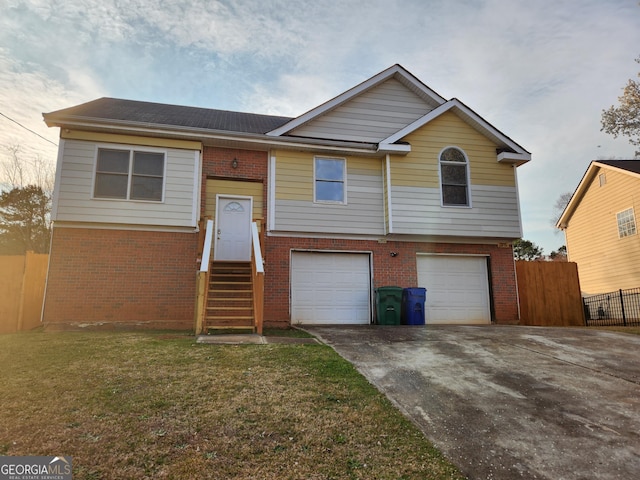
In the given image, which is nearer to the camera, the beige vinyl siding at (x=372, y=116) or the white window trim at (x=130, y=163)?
the white window trim at (x=130, y=163)

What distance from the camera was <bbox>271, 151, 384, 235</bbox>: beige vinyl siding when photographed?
35.1 feet

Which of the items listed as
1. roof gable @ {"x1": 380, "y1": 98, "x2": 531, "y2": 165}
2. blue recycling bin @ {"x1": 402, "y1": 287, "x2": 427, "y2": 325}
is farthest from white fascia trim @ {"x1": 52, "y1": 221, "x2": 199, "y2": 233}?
roof gable @ {"x1": 380, "y1": 98, "x2": 531, "y2": 165}

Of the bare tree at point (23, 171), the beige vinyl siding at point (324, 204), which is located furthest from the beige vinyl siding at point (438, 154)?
the bare tree at point (23, 171)

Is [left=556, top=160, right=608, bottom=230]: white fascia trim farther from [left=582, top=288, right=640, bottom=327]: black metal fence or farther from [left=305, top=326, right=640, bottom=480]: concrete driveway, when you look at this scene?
[left=305, top=326, right=640, bottom=480]: concrete driveway

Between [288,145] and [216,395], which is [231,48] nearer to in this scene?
[288,145]

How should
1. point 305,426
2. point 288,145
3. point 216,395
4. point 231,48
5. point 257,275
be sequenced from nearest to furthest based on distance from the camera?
point 305,426, point 216,395, point 257,275, point 231,48, point 288,145

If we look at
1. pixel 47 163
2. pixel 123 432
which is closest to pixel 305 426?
pixel 123 432

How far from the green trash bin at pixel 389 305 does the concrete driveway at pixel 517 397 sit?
2.46 meters

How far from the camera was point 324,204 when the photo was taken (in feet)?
36.0

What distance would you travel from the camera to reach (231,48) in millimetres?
9859

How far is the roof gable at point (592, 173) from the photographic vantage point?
16.4 metres

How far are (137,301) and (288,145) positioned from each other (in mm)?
5826

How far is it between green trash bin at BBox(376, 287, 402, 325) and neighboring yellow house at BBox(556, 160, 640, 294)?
42.1 feet

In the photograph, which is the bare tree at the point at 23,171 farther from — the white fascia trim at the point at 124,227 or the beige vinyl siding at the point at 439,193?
the beige vinyl siding at the point at 439,193
